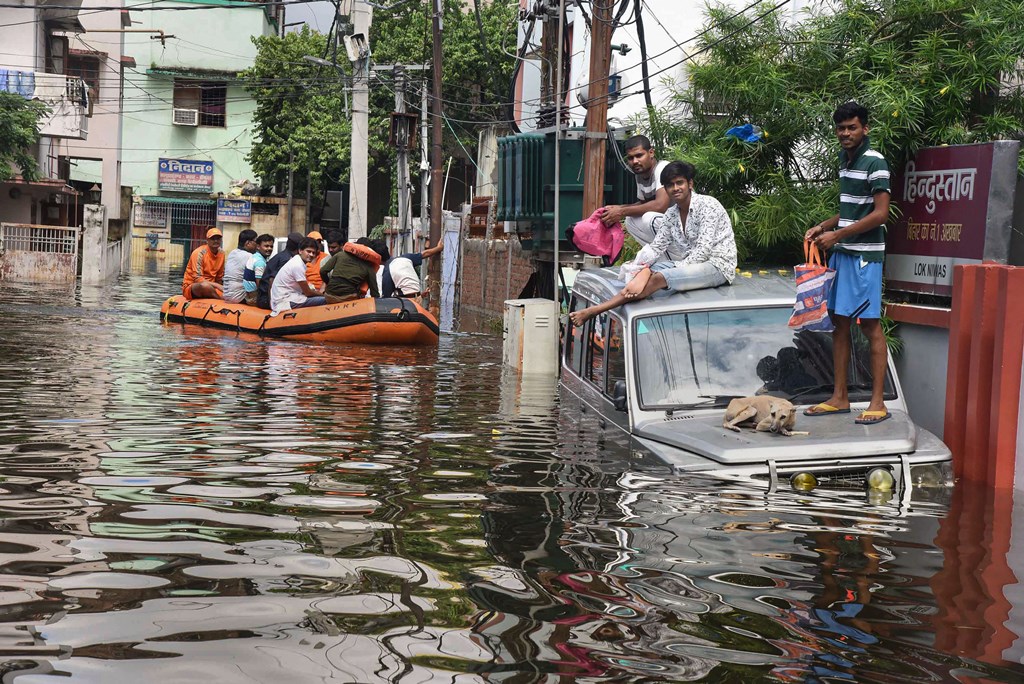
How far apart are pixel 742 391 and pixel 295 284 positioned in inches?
545

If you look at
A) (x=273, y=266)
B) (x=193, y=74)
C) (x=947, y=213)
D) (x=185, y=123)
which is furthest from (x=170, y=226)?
(x=947, y=213)

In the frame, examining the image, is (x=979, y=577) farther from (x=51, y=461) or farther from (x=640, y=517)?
(x=51, y=461)

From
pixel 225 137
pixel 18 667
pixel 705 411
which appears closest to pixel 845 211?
pixel 705 411

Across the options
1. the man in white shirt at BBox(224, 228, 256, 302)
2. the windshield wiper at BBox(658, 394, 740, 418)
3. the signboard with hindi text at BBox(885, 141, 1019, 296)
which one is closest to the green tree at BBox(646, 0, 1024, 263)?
the signboard with hindi text at BBox(885, 141, 1019, 296)

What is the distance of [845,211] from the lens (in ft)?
26.6

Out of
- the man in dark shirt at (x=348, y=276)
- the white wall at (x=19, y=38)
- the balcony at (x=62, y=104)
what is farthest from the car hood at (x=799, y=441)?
the white wall at (x=19, y=38)

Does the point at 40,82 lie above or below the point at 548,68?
above

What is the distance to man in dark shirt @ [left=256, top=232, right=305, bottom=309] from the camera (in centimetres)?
2095

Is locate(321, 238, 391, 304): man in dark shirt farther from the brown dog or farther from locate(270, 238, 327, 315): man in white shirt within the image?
the brown dog

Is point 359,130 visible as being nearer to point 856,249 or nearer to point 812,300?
point 856,249

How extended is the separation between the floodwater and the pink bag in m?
3.22

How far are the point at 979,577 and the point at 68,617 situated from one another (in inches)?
149

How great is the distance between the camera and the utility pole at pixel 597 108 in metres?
16.1

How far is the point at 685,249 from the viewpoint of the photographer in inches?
380
